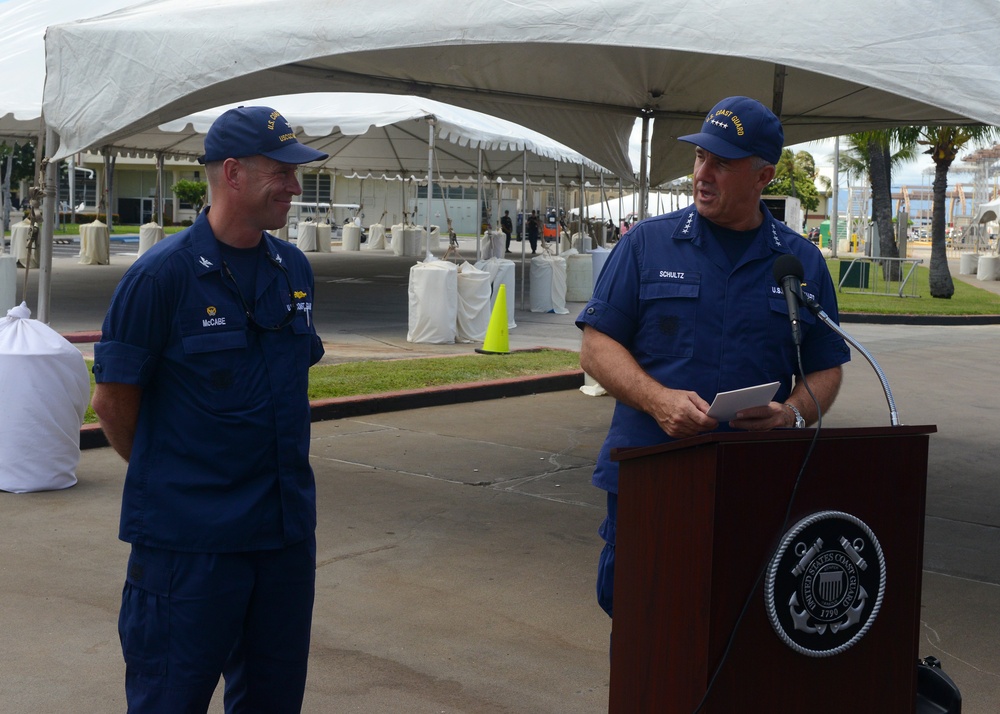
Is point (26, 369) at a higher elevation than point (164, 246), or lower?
lower

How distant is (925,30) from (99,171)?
233 ft

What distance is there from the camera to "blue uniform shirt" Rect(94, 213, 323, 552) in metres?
2.79

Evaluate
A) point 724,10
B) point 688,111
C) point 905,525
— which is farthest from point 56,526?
point 688,111

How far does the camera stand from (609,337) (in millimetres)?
3240

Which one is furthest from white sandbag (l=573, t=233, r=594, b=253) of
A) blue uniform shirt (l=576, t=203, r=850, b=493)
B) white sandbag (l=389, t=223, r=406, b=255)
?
blue uniform shirt (l=576, t=203, r=850, b=493)

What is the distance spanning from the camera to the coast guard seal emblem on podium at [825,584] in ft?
8.21

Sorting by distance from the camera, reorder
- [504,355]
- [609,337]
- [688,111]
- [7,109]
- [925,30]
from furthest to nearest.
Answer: [7,109] → [504,355] → [688,111] → [925,30] → [609,337]

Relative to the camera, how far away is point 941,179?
29547 millimetres

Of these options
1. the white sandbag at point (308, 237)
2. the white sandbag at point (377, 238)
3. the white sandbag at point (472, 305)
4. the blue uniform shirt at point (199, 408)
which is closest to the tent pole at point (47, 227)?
the blue uniform shirt at point (199, 408)

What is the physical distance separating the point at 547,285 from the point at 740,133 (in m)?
17.0

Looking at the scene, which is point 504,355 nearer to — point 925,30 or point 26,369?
point 26,369

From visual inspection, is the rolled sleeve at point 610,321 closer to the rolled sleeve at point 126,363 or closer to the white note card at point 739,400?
the white note card at point 739,400

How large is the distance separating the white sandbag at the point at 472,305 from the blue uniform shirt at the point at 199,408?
12.5 meters

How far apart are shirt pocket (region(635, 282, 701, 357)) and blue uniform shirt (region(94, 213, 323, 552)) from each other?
41.4 inches
